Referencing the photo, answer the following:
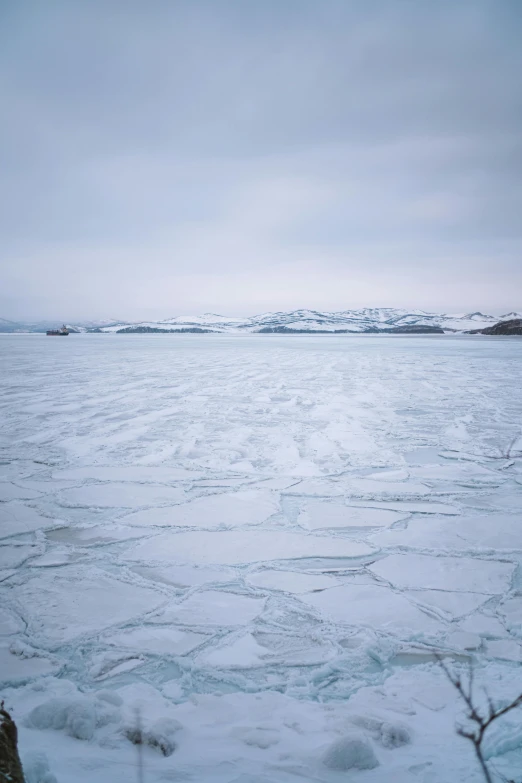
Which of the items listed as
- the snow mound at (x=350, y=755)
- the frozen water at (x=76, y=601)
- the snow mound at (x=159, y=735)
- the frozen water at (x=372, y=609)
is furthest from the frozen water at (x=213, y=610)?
the snow mound at (x=350, y=755)

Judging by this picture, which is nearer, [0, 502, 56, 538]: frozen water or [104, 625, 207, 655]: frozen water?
[104, 625, 207, 655]: frozen water

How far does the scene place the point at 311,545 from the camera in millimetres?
2404

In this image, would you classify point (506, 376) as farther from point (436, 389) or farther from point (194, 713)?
point (194, 713)

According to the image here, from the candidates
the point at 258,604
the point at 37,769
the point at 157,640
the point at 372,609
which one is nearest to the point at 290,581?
the point at 258,604

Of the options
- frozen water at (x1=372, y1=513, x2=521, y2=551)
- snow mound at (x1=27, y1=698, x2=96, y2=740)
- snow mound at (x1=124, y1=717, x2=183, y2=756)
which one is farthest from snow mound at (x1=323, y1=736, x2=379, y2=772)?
frozen water at (x1=372, y1=513, x2=521, y2=551)

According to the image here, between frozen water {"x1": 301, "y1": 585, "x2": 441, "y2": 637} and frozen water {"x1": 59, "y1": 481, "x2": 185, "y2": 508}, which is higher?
frozen water {"x1": 59, "y1": 481, "x2": 185, "y2": 508}

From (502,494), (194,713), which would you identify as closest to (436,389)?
(502,494)

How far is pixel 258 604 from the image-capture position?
188 centimetres

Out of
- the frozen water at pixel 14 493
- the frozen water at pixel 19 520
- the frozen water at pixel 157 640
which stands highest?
the frozen water at pixel 14 493

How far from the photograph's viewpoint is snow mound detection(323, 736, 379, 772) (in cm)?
116

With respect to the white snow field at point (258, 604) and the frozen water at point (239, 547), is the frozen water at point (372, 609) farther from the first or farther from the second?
the frozen water at point (239, 547)

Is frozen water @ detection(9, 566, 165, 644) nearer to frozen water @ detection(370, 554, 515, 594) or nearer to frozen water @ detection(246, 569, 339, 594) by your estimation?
frozen water @ detection(246, 569, 339, 594)

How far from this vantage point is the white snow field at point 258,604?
1224 mm

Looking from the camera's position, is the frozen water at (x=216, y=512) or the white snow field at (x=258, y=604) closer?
the white snow field at (x=258, y=604)
